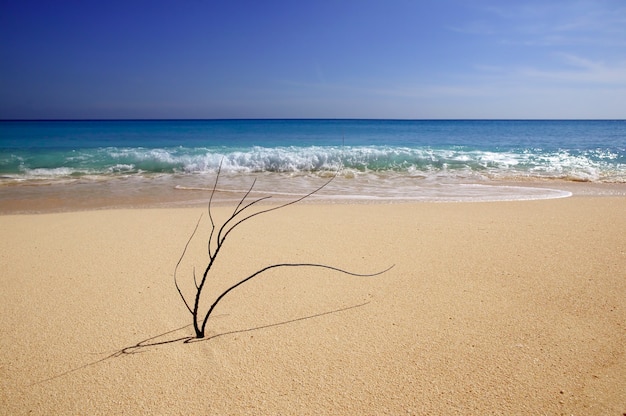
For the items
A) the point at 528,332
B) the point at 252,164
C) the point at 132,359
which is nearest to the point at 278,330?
the point at 132,359

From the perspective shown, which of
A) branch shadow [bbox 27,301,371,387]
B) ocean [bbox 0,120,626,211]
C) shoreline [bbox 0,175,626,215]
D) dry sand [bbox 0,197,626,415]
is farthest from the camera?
ocean [bbox 0,120,626,211]

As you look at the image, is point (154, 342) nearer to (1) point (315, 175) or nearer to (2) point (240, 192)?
(2) point (240, 192)

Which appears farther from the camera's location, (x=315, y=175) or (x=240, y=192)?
(x=315, y=175)

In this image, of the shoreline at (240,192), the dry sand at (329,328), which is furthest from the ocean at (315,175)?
the dry sand at (329,328)

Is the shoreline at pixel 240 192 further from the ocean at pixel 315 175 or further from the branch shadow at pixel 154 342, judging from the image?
the branch shadow at pixel 154 342

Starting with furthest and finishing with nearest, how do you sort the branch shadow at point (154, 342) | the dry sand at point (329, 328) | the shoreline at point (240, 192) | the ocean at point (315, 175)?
the ocean at point (315, 175)
the shoreline at point (240, 192)
the branch shadow at point (154, 342)
the dry sand at point (329, 328)

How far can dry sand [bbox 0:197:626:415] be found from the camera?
1600 mm

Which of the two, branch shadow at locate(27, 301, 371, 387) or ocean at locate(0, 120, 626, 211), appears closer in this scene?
branch shadow at locate(27, 301, 371, 387)

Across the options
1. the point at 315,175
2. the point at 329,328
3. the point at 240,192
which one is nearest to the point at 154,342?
the point at 329,328

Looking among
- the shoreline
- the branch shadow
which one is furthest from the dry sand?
the shoreline

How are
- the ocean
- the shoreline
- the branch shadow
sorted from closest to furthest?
the branch shadow
the shoreline
the ocean

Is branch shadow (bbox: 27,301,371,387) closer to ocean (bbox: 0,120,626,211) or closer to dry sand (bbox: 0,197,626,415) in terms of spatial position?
dry sand (bbox: 0,197,626,415)

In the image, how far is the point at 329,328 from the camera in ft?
6.84

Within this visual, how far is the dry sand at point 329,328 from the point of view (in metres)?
1.60
